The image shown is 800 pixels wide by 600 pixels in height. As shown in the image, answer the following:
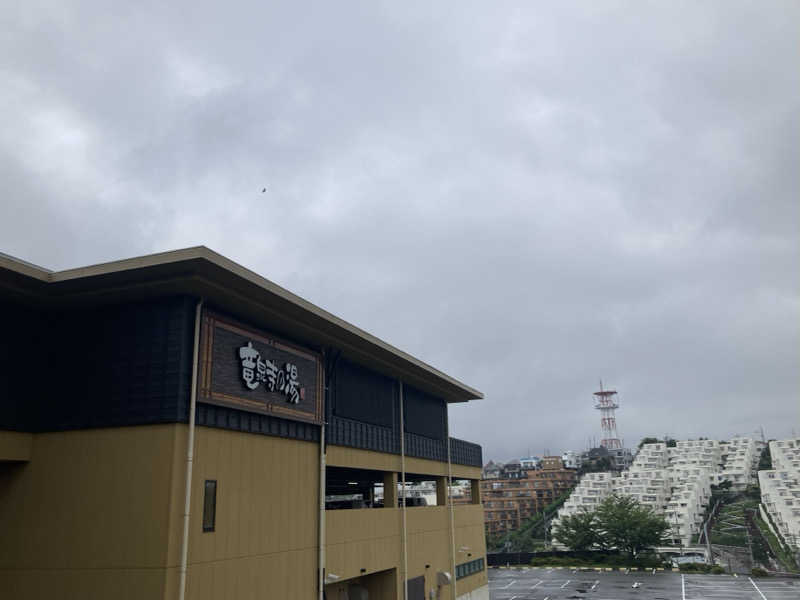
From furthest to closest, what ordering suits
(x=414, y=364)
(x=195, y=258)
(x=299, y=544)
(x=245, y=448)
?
(x=414, y=364), (x=299, y=544), (x=245, y=448), (x=195, y=258)

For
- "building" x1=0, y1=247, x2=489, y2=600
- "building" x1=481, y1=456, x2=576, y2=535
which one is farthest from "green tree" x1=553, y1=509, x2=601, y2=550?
"building" x1=0, y1=247, x2=489, y2=600

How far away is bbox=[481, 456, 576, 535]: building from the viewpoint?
9950cm

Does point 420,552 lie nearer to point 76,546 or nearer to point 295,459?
point 295,459

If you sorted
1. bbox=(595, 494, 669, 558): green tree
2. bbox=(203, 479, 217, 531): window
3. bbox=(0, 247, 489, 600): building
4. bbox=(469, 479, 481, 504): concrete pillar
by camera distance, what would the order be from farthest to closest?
bbox=(595, 494, 669, 558): green tree < bbox=(469, 479, 481, 504): concrete pillar < bbox=(203, 479, 217, 531): window < bbox=(0, 247, 489, 600): building

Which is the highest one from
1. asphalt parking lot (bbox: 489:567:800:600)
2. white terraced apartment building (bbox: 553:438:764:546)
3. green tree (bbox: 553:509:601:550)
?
white terraced apartment building (bbox: 553:438:764:546)

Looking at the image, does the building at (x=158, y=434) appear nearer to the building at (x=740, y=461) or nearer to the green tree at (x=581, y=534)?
the green tree at (x=581, y=534)

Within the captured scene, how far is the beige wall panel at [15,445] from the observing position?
1367 cm

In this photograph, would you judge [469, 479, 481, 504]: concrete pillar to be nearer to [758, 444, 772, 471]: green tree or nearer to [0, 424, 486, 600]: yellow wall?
[0, 424, 486, 600]: yellow wall

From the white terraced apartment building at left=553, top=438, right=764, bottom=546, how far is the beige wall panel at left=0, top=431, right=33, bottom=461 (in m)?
79.4

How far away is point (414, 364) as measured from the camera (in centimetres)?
2361

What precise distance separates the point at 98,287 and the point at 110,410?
2.79 m

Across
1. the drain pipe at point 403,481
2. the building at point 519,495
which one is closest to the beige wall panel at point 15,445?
the drain pipe at point 403,481

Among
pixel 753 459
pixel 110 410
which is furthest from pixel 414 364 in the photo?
pixel 753 459

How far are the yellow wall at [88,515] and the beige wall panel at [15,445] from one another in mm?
198
